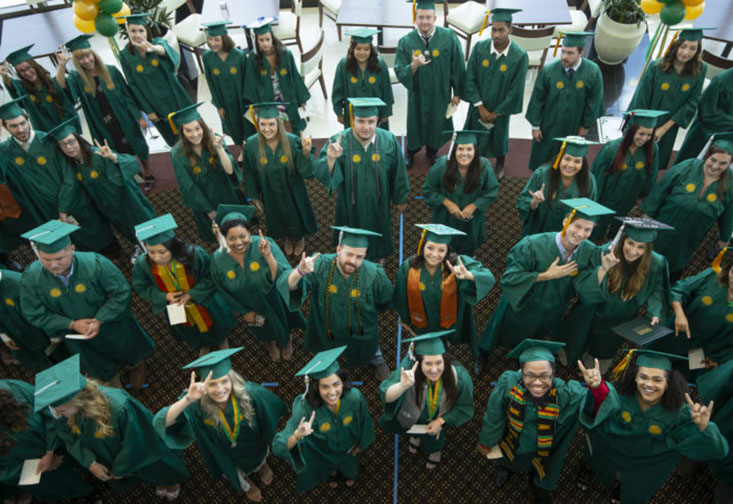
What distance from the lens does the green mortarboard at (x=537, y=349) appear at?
2.75m

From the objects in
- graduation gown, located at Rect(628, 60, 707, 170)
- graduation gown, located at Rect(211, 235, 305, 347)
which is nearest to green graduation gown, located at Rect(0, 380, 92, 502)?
graduation gown, located at Rect(211, 235, 305, 347)

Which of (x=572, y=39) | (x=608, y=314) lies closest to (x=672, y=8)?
(x=572, y=39)

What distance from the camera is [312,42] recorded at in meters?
7.02

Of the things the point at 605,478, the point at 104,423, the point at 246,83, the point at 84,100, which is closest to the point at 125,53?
the point at 84,100

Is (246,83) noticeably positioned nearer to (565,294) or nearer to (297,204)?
(297,204)

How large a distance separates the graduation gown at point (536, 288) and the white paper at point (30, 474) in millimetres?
2982

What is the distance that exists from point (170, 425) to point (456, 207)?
250cm

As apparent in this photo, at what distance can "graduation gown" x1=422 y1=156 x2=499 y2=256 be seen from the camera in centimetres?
402

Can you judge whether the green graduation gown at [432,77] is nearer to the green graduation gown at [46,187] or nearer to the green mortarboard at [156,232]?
the green mortarboard at [156,232]

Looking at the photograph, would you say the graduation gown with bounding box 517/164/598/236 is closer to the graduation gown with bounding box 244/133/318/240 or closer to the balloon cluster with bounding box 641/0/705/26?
the graduation gown with bounding box 244/133/318/240

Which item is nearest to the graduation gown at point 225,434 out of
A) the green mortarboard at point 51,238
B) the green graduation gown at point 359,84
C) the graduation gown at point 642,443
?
the green mortarboard at point 51,238

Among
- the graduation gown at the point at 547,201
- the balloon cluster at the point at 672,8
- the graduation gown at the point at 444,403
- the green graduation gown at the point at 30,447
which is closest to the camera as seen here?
the green graduation gown at the point at 30,447

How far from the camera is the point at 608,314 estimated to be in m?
3.47

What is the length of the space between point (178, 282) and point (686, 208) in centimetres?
377
